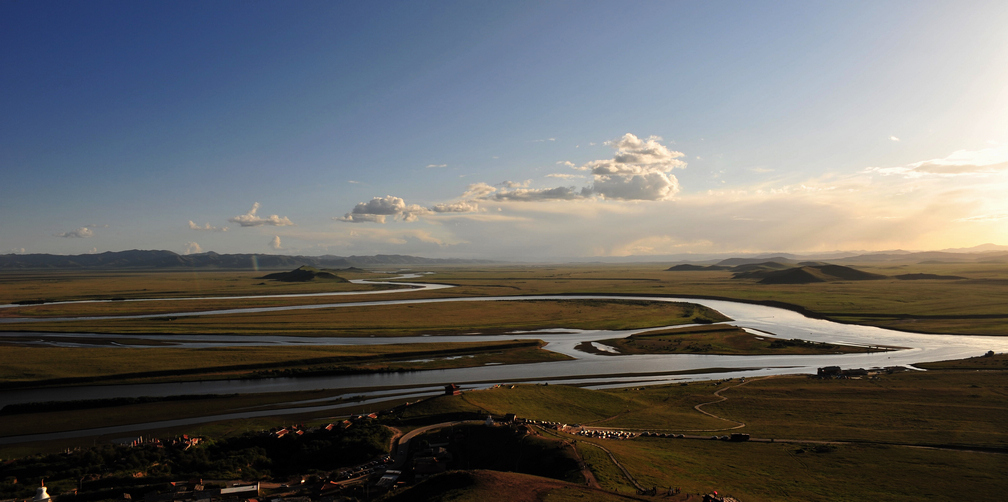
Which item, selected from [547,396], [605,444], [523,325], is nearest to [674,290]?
[523,325]

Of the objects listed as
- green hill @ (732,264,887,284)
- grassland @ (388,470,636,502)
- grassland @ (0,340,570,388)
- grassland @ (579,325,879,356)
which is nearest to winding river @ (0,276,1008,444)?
grassland @ (0,340,570,388)

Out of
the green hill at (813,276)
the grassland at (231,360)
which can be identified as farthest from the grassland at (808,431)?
the green hill at (813,276)

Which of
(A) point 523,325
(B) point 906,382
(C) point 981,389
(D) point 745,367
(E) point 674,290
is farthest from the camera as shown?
(E) point 674,290

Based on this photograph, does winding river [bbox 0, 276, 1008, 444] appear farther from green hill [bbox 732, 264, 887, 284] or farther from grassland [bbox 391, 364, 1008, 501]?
green hill [bbox 732, 264, 887, 284]

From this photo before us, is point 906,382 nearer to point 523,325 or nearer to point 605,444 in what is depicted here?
point 605,444

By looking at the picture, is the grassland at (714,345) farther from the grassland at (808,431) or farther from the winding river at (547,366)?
the grassland at (808,431)
